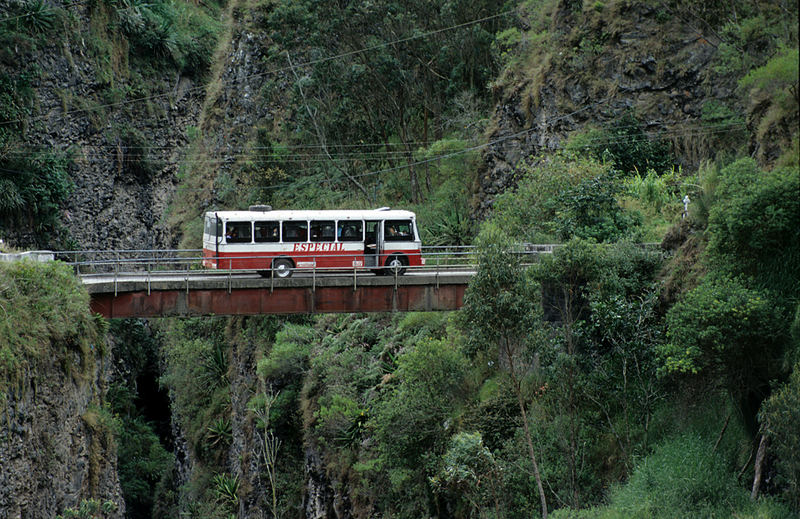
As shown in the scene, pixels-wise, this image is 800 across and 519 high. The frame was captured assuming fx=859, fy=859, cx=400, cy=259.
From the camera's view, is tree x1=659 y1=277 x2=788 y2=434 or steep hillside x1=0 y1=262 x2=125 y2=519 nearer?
tree x1=659 y1=277 x2=788 y2=434

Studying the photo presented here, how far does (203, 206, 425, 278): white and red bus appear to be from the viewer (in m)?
29.1

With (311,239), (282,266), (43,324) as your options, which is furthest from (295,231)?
(43,324)

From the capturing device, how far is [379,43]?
4322cm

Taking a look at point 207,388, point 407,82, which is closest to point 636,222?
point 407,82

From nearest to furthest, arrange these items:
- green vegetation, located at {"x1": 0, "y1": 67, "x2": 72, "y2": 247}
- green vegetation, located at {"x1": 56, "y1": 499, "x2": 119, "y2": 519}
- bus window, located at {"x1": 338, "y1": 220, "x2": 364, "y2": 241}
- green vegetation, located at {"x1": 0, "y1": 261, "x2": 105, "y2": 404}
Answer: green vegetation, located at {"x1": 0, "y1": 261, "x2": 105, "y2": 404}
green vegetation, located at {"x1": 56, "y1": 499, "x2": 119, "y2": 519}
bus window, located at {"x1": 338, "y1": 220, "x2": 364, "y2": 241}
green vegetation, located at {"x1": 0, "y1": 67, "x2": 72, "y2": 247}

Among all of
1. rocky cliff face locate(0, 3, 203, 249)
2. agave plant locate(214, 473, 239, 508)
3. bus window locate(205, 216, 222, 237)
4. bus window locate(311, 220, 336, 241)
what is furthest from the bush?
rocky cliff face locate(0, 3, 203, 249)

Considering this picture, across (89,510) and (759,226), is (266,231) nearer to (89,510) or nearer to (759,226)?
(89,510)

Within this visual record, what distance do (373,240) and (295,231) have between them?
2.70m

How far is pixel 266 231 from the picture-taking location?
29.3 meters

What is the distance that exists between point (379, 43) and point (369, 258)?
1737 centimetres

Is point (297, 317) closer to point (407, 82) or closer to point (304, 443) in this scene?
point (304, 443)

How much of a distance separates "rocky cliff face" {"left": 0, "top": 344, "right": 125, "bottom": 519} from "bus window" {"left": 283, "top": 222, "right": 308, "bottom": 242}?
7.64 meters

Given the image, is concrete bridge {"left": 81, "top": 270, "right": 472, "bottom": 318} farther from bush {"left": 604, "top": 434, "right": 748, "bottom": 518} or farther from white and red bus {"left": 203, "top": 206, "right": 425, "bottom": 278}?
bush {"left": 604, "top": 434, "right": 748, "bottom": 518}

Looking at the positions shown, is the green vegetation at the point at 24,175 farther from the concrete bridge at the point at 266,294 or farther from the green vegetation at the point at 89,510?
the green vegetation at the point at 89,510
